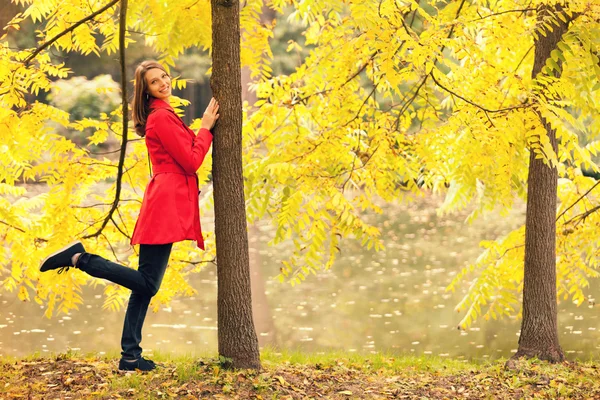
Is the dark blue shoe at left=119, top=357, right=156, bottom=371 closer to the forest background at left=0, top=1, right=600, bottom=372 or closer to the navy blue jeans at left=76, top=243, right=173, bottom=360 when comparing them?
the navy blue jeans at left=76, top=243, right=173, bottom=360

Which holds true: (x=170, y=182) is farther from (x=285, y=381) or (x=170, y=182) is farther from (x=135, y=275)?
(x=285, y=381)

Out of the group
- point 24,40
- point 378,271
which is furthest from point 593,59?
point 24,40

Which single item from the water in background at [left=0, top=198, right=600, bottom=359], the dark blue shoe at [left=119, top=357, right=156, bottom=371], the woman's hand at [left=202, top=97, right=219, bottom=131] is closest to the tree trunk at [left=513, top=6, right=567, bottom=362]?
the water in background at [left=0, top=198, right=600, bottom=359]

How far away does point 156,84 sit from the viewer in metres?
5.29

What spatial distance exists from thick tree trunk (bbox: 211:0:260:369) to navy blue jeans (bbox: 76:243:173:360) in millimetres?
426

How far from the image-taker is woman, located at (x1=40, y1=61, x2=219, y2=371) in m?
5.04

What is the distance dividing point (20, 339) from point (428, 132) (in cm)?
730

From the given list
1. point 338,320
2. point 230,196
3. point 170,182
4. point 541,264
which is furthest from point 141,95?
point 338,320

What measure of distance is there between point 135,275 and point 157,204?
50 centimetres

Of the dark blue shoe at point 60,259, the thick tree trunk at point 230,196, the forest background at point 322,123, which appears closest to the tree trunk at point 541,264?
the forest background at point 322,123

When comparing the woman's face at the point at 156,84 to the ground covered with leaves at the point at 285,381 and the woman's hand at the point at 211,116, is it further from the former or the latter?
the ground covered with leaves at the point at 285,381

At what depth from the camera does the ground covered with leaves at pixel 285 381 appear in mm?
4973

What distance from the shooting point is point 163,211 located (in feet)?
16.5

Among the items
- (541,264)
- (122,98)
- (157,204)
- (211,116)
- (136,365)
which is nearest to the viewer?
(157,204)
